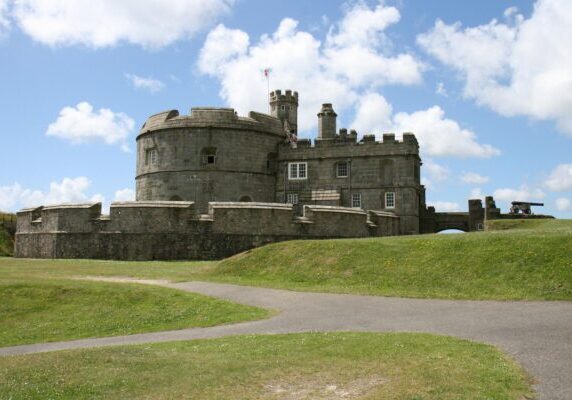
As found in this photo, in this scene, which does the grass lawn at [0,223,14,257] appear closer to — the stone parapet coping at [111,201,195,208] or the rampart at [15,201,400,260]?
the rampart at [15,201,400,260]

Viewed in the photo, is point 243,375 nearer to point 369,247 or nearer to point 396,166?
point 369,247

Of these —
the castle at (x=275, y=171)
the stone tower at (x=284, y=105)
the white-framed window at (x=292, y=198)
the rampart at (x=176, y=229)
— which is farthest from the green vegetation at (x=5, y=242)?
the stone tower at (x=284, y=105)

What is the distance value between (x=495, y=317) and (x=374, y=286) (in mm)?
6332

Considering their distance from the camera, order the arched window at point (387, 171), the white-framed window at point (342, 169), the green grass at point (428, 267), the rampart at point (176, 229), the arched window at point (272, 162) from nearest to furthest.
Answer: the green grass at point (428, 267), the rampart at point (176, 229), the arched window at point (387, 171), the white-framed window at point (342, 169), the arched window at point (272, 162)

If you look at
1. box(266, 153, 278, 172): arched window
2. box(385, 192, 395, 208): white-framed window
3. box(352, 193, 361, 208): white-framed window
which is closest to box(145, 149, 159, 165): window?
box(266, 153, 278, 172): arched window

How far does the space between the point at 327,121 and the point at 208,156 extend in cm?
1033

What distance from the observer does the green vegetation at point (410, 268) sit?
1711cm

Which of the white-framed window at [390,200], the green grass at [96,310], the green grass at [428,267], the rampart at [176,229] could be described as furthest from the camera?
the white-framed window at [390,200]

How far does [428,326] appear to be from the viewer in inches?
494

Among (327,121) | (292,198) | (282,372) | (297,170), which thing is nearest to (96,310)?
(282,372)

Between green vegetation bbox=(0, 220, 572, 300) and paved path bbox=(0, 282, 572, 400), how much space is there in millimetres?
1581

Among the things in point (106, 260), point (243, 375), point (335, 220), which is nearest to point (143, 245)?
point (106, 260)

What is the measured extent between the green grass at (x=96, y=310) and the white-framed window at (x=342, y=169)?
2665cm

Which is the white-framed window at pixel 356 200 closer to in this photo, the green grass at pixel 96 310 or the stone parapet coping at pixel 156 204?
the stone parapet coping at pixel 156 204
